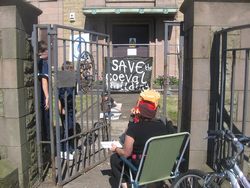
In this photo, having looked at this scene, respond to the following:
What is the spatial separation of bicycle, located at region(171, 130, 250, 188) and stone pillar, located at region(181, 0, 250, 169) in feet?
1.59

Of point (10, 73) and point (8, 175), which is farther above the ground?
point (10, 73)

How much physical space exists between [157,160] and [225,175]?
0.65 metres

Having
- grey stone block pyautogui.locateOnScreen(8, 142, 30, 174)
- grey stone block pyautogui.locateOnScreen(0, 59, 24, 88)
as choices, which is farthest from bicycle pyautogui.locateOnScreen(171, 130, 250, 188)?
grey stone block pyautogui.locateOnScreen(0, 59, 24, 88)

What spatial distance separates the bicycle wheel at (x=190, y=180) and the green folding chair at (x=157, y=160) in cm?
17

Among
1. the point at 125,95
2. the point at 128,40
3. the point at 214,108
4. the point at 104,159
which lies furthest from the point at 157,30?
the point at 214,108

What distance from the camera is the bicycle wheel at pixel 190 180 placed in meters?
3.75

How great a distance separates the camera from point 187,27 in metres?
4.80

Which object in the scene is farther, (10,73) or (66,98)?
(66,98)

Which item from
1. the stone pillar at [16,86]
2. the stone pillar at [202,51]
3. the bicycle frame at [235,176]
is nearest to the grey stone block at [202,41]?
the stone pillar at [202,51]

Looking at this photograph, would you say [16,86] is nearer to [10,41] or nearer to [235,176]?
[10,41]

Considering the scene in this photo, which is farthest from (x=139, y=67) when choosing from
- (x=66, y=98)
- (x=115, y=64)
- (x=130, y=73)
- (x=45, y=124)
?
(x=66, y=98)

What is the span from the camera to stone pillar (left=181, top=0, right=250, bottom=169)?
4273 millimetres

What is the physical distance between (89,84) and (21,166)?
1.47 metres

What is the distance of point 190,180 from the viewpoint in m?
3.84
